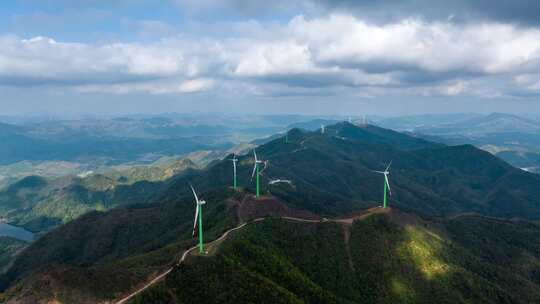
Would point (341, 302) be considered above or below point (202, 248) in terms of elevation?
below

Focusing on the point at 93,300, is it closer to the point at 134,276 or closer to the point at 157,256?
the point at 134,276

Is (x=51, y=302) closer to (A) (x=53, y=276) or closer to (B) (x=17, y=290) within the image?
(A) (x=53, y=276)

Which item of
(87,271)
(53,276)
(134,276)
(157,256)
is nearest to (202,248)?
(157,256)

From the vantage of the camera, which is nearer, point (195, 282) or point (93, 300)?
point (93, 300)

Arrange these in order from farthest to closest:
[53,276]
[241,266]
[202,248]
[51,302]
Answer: [202,248], [241,266], [53,276], [51,302]

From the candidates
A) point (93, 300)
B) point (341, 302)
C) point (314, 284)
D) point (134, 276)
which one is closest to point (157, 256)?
point (134, 276)

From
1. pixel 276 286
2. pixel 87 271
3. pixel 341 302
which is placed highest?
pixel 87 271

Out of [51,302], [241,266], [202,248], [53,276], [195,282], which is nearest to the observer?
[51,302]

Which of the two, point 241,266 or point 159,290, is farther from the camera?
point 241,266

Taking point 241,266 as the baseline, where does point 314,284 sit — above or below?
below
